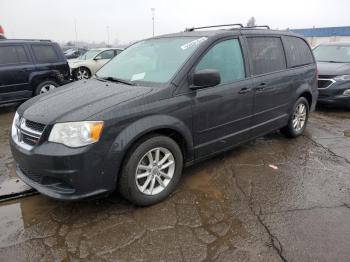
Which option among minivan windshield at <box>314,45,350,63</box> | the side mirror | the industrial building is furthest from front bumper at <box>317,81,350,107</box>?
the industrial building

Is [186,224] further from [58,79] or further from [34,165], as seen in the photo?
[58,79]

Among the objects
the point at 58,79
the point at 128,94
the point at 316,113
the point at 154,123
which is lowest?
the point at 316,113

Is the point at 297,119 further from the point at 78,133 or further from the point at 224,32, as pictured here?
the point at 78,133

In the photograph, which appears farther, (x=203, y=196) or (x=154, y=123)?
(x=203, y=196)

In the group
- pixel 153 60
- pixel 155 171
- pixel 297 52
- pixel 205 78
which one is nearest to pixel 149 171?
pixel 155 171

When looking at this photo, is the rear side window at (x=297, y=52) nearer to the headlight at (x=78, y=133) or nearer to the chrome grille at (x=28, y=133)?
the headlight at (x=78, y=133)

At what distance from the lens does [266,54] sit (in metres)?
4.35

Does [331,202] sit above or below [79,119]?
below

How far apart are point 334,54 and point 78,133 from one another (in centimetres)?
811

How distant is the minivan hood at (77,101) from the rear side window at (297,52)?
2758 millimetres

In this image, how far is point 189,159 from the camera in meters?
3.51

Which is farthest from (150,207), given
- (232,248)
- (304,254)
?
(304,254)

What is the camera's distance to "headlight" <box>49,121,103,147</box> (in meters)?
2.64

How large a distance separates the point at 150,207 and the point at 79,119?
1182mm
